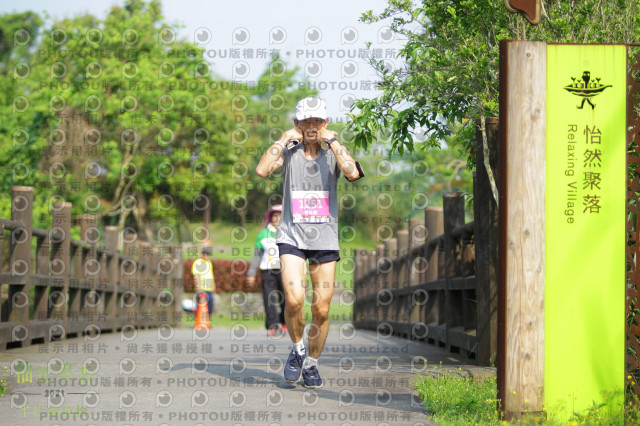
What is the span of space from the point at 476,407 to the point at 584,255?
104 cm

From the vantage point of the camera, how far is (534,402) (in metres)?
4.77

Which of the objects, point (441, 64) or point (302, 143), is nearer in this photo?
point (302, 143)

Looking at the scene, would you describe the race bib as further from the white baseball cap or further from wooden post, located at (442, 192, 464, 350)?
wooden post, located at (442, 192, 464, 350)

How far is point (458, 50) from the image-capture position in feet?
24.1

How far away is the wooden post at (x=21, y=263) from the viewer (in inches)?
377

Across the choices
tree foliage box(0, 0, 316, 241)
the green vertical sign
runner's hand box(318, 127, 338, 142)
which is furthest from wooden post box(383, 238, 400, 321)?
tree foliage box(0, 0, 316, 241)

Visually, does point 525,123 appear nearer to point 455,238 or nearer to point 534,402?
point 534,402

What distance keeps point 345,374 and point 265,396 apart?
1.46 m

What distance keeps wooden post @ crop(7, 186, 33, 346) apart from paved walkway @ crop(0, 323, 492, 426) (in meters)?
A: 0.32

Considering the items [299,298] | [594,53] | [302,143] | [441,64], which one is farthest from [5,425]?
[441,64]

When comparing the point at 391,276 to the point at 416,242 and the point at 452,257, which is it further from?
the point at 452,257

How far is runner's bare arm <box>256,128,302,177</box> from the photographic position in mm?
6355

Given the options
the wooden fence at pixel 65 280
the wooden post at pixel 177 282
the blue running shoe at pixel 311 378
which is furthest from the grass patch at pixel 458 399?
the wooden post at pixel 177 282

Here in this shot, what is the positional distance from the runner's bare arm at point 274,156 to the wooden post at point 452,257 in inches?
145
